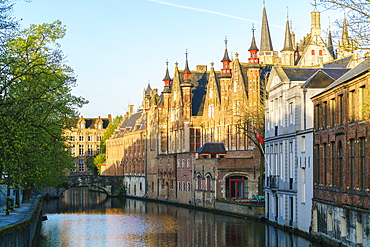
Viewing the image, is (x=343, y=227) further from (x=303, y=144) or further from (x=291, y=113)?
(x=291, y=113)

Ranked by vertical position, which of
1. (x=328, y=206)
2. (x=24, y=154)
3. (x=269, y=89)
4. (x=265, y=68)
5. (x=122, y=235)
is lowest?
(x=122, y=235)

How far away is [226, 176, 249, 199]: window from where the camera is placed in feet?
172

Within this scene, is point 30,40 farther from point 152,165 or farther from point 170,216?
point 152,165

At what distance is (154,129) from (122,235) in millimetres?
40852

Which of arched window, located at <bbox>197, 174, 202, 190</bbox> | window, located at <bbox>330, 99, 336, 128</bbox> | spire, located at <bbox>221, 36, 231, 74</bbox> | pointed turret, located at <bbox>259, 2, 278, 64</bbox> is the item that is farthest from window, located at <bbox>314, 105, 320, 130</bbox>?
pointed turret, located at <bbox>259, 2, 278, 64</bbox>

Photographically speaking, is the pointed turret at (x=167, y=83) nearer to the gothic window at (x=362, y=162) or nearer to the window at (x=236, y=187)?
the window at (x=236, y=187)

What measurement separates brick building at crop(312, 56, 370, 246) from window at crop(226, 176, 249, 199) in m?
20.0

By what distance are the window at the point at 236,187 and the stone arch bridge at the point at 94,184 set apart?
33256 millimetres

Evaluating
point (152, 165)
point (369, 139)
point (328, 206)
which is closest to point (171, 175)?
point (152, 165)

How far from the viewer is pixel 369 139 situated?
80.6ft

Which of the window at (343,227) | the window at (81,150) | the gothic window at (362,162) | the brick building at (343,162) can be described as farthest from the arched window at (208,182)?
the window at (81,150)

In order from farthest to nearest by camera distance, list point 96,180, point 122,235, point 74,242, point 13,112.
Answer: point 96,180 → point 122,235 → point 74,242 → point 13,112

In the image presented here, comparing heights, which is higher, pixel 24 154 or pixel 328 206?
pixel 24 154

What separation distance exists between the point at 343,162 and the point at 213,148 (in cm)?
3056
